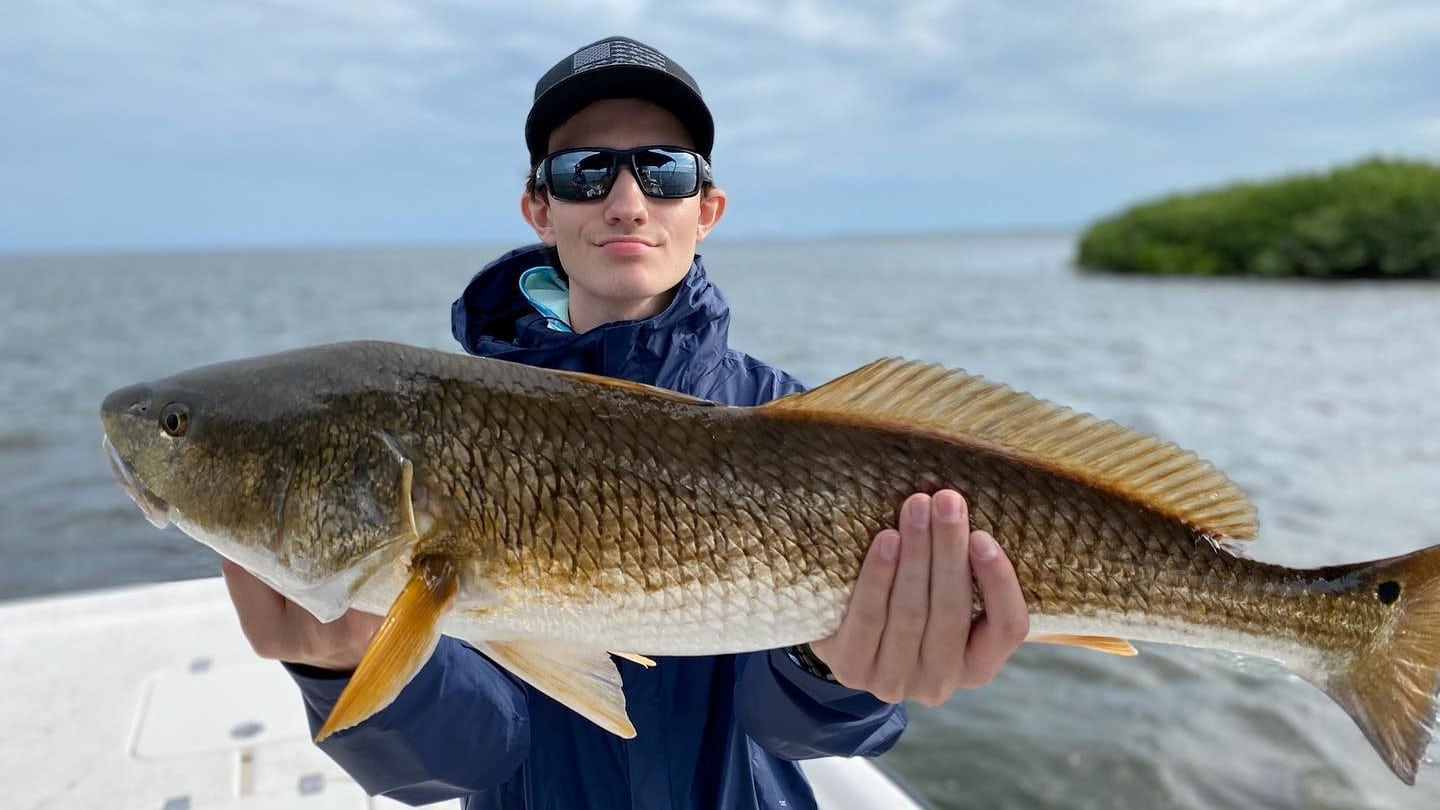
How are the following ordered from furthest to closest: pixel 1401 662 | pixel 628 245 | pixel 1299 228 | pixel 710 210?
pixel 1299 228
pixel 710 210
pixel 628 245
pixel 1401 662

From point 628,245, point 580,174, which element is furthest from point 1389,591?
point 580,174

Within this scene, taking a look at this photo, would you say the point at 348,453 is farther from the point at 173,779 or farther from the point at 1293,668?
the point at 173,779

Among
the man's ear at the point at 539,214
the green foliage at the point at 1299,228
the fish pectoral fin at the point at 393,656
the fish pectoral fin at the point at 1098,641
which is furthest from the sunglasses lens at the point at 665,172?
the green foliage at the point at 1299,228

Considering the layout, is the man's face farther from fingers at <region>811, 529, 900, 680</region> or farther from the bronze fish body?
fingers at <region>811, 529, 900, 680</region>

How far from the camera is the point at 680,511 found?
78.3 inches

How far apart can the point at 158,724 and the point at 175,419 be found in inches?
98.2

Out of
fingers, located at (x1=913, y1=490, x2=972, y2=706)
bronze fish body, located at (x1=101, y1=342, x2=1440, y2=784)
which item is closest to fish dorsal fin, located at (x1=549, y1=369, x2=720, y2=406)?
bronze fish body, located at (x1=101, y1=342, x2=1440, y2=784)

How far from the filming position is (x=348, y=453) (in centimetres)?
196

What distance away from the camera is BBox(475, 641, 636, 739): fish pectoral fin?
1.98 metres

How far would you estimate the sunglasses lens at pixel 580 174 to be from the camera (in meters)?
2.63

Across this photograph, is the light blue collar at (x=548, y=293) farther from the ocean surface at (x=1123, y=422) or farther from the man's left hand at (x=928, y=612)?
the man's left hand at (x=928, y=612)

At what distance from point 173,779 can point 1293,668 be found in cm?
372

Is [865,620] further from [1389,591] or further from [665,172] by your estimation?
[665,172]

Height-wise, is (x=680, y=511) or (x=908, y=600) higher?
(x=680, y=511)
